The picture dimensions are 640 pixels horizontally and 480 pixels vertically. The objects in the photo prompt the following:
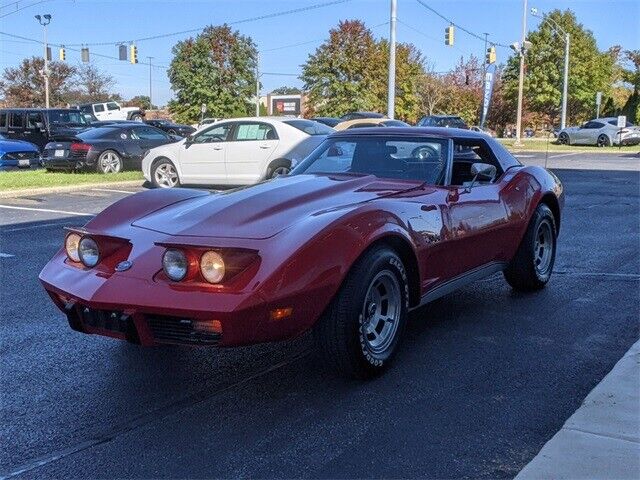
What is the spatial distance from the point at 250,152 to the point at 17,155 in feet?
26.7

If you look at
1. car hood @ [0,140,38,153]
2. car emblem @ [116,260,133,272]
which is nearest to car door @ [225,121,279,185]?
car hood @ [0,140,38,153]

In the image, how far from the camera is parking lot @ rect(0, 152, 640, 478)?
3.08 metres

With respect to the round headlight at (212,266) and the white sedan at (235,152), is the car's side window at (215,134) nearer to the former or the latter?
the white sedan at (235,152)

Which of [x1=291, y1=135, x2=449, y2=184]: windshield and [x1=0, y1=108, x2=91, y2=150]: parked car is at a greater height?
[x1=0, y1=108, x2=91, y2=150]: parked car

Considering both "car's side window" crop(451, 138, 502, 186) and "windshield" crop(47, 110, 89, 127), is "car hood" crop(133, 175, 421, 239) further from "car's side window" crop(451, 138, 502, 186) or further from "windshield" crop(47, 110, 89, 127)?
"windshield" crop(47, 110, 89, 127)

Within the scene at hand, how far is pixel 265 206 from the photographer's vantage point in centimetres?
401

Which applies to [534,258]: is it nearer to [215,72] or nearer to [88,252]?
[88,252]

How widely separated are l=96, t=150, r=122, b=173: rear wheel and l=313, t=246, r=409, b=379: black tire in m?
15.3

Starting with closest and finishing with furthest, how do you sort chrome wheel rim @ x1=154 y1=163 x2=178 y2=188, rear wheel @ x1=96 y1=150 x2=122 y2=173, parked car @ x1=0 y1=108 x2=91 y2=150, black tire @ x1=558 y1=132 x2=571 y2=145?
chrome wheel rim @ x1=154 y1=163 x2=178 y2=188 < rear wheel @ x1=96 y1=150 x2=122 y2=173 < parked car @ x1=0 y1=108 x2=91 y2=150 < black tire @ x1=558 y1=132 x2=571 y2=145

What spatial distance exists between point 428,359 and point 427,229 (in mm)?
798

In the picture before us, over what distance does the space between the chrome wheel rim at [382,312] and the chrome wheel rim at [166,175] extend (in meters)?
11.8

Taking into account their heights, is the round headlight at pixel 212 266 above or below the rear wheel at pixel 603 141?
below

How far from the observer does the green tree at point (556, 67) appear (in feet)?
190

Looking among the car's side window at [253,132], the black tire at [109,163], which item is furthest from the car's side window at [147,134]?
the car's side window at [253,132]
